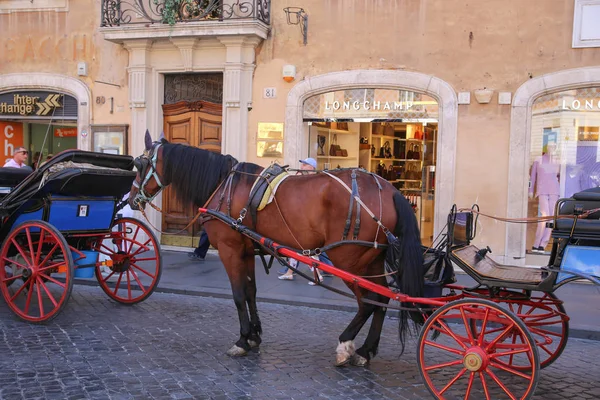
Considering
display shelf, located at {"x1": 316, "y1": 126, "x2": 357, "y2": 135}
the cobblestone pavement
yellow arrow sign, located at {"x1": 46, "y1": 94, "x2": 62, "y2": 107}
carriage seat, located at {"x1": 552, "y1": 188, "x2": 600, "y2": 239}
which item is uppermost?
yellow arrow sign, located at {"x1": 46, "y1": 94, "x2": 62, "y2": 107}

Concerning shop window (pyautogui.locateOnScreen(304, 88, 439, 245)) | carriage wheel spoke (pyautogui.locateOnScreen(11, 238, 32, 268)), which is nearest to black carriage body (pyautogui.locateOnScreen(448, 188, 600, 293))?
carriage wheel spoke (pyautogui.locateOnScreen(11, 238, 32, 268))

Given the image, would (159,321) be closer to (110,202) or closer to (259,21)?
(110,202)

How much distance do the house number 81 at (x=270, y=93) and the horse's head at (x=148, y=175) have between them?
541 centimetres

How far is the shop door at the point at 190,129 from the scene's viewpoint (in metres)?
11.6

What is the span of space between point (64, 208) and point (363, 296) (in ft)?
11.0

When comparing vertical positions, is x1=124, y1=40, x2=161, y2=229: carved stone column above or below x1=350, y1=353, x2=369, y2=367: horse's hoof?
above

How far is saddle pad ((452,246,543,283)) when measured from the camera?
4.39 metres

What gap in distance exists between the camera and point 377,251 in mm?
4984

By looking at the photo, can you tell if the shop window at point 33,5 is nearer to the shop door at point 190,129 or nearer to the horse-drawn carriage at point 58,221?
the shop door at point 190,129

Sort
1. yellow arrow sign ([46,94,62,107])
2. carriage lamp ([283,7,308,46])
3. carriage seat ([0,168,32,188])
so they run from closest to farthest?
carriage seat ([0,168,32,188]) → carriage lamp ([283,7,308,46]) → yellow arrow sign ([46,94,62,107])

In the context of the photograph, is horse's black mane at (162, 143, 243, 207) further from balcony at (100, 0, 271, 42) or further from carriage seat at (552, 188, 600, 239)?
balcony at (100, 0, 271, 42)

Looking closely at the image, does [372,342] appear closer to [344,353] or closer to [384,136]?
[344,353]

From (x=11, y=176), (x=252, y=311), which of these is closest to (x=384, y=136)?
(x=252, y=311)

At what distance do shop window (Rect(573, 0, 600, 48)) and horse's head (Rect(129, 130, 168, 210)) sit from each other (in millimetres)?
7024
